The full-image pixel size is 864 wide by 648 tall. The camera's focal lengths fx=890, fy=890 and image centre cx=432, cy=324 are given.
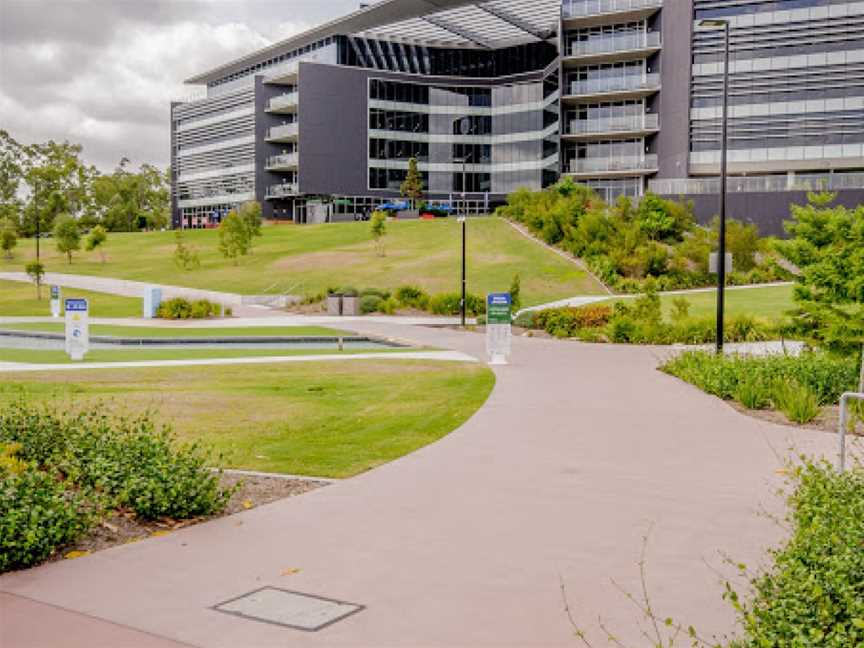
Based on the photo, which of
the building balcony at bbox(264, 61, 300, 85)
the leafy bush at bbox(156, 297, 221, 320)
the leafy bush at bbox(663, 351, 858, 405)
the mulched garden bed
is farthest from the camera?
the building balcony at bbox(264, 61, 300, 85)

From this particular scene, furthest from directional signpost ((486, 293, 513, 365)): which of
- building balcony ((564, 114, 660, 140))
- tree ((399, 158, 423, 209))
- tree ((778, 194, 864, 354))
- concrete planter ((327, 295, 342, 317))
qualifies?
tree ((399, 158, 423, 209))

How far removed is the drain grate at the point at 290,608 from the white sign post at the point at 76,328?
18.2m

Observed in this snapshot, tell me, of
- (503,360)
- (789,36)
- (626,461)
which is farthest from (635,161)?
(626,461)

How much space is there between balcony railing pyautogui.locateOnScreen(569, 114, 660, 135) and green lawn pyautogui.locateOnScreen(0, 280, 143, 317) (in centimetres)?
3773

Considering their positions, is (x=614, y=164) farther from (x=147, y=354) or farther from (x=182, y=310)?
(x=147, y=354)

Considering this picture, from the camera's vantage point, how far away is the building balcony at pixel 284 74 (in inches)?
3398

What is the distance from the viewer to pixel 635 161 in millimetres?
68000

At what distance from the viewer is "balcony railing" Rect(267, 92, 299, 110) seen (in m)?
85.7

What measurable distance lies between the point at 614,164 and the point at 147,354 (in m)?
50.6

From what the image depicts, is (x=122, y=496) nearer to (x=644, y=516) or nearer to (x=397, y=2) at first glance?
(x=644, y=516)

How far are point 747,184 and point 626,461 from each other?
4946cm

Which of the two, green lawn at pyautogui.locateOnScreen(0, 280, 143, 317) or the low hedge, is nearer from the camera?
the low hedge

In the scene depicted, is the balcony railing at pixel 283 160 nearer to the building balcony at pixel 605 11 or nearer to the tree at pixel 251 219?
the tree at pixel 251 219

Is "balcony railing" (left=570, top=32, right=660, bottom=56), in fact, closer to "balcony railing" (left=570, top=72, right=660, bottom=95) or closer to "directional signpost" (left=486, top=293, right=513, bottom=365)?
"balcony railing" (left=570, top=72, right=660, bottom=95)
